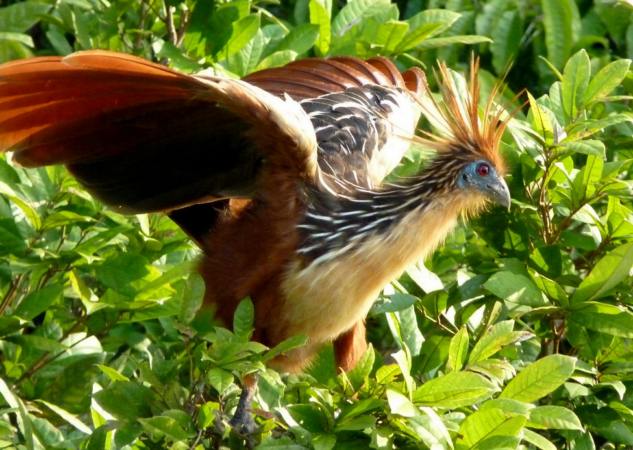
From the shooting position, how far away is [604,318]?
315 centimetres

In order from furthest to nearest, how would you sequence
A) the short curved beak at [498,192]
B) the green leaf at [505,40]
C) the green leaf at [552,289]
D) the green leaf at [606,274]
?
the green leaf at [505,40] < the short curved beak at [498,192] < the green leaf at [552,289] < the green leaf at [606,274]

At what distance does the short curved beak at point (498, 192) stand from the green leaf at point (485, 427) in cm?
115

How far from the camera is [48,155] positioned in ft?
11.1

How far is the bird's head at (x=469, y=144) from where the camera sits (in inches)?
144

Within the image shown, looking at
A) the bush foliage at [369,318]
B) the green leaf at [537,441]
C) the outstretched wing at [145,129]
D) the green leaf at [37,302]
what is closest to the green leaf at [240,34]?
the bush foliage at [369,318]

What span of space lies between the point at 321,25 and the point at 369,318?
1407 mm

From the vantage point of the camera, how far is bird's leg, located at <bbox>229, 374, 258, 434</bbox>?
3416mm

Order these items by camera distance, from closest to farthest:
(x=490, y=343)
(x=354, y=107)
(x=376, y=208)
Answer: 1. (x=490, y=343)
2. (x=376, y=208)
3. (x=354, y=107)

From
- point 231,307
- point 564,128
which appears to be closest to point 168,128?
point 231,307

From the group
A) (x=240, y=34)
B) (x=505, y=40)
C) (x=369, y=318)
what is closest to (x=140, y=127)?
(x=240, y=34)

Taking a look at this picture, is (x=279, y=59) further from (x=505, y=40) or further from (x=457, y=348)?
(x=457, y=348)

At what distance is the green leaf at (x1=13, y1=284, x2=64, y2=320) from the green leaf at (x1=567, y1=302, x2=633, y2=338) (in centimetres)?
179

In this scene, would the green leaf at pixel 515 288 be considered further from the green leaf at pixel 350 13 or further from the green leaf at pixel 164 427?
the green leaf at pixel 350 13

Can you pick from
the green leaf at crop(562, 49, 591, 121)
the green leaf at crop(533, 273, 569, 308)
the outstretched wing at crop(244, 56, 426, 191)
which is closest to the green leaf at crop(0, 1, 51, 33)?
the outstretched wing at crop(244, 56, 426, 191)
